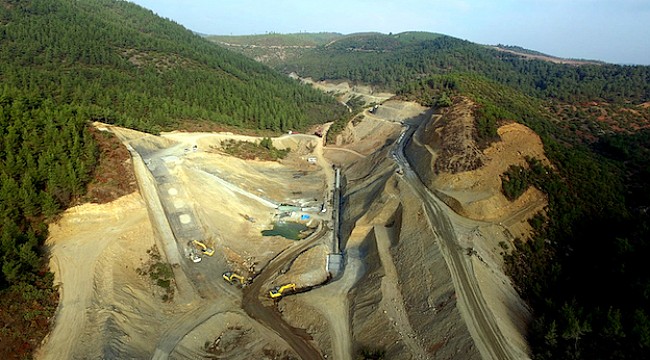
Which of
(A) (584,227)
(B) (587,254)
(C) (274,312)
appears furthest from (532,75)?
(C) (274,312)

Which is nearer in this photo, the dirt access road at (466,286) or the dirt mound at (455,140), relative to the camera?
the dirt access road at (466,286)

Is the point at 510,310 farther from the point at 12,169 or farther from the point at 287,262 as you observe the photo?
the point at 12,169

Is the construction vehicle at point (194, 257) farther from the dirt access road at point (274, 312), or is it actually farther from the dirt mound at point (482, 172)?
the dirt mound at point (482, 172)

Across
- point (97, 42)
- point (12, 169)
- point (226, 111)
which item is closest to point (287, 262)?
point (12, 169)

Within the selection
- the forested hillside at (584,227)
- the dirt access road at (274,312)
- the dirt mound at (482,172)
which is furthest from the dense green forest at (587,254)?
the dirt access road at (274,312)

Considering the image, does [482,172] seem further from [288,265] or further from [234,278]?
[234,278]

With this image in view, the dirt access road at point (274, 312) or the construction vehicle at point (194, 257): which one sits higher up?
the construction vehicle at point (194, 257)

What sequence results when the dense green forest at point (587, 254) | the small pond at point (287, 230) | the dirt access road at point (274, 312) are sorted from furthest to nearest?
the small pond at point (287, 230) → the dirt access road at point (274, 312) → the dense green forest at point (587, 254)
